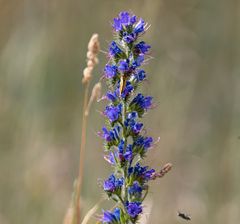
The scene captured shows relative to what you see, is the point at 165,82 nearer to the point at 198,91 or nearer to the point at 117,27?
the point at 198,91

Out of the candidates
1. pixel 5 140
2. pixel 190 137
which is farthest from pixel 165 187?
pixel 5 140

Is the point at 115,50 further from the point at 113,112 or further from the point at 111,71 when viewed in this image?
the point at 113,112

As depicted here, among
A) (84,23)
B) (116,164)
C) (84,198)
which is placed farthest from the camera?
(84,23)

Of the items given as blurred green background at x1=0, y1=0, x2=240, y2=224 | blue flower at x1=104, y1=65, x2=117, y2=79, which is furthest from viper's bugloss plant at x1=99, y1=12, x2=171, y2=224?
blurred green background at x1=0, y1=0, x2=240, y2=224

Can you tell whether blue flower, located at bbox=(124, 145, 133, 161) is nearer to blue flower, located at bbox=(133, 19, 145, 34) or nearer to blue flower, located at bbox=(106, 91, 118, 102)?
blue flower, located at bbox=(106, 91, 118, 102)

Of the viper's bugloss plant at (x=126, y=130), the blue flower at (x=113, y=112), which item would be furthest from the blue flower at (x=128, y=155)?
the blue flower at (x=113, y=112)

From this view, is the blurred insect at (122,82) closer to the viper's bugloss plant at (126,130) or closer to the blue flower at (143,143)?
the viper's bugloss plant at (126,130)

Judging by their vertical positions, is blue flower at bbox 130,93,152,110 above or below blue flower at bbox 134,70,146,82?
Answer: below
